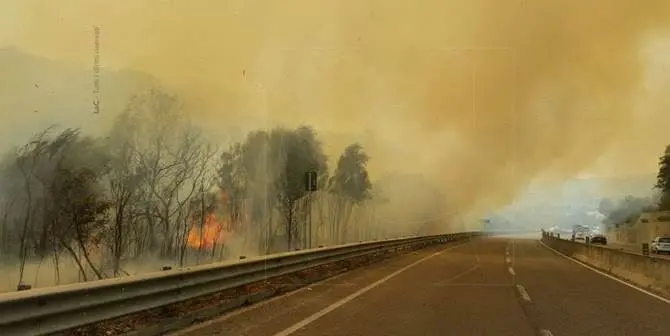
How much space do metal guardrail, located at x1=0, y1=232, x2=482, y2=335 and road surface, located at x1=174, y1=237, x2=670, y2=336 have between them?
74 centimetres

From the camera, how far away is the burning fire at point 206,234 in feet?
95.3

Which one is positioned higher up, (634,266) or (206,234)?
(206,234)

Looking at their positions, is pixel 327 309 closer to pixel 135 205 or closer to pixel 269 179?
pixel 135 205

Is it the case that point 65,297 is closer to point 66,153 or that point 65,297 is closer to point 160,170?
point 66,153

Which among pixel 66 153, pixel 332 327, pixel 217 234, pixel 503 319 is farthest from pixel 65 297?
pixel 217 234

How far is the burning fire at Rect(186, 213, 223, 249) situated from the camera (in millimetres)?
29047

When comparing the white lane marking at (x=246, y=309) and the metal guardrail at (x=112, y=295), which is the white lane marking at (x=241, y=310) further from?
the metal guardrail at (x=112, y=295)

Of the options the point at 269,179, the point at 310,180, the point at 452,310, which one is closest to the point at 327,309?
the point at 452,310

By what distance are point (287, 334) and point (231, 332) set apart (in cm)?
80

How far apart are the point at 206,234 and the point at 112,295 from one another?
22.4 meters

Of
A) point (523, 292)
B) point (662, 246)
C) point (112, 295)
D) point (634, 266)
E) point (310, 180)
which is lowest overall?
point (662, 246)

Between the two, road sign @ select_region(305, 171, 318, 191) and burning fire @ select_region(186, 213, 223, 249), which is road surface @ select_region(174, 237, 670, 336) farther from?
burning fire @ select_region(186, 213, 223, 249)

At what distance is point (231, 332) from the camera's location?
9.32 metres

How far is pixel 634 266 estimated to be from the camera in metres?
20.7
